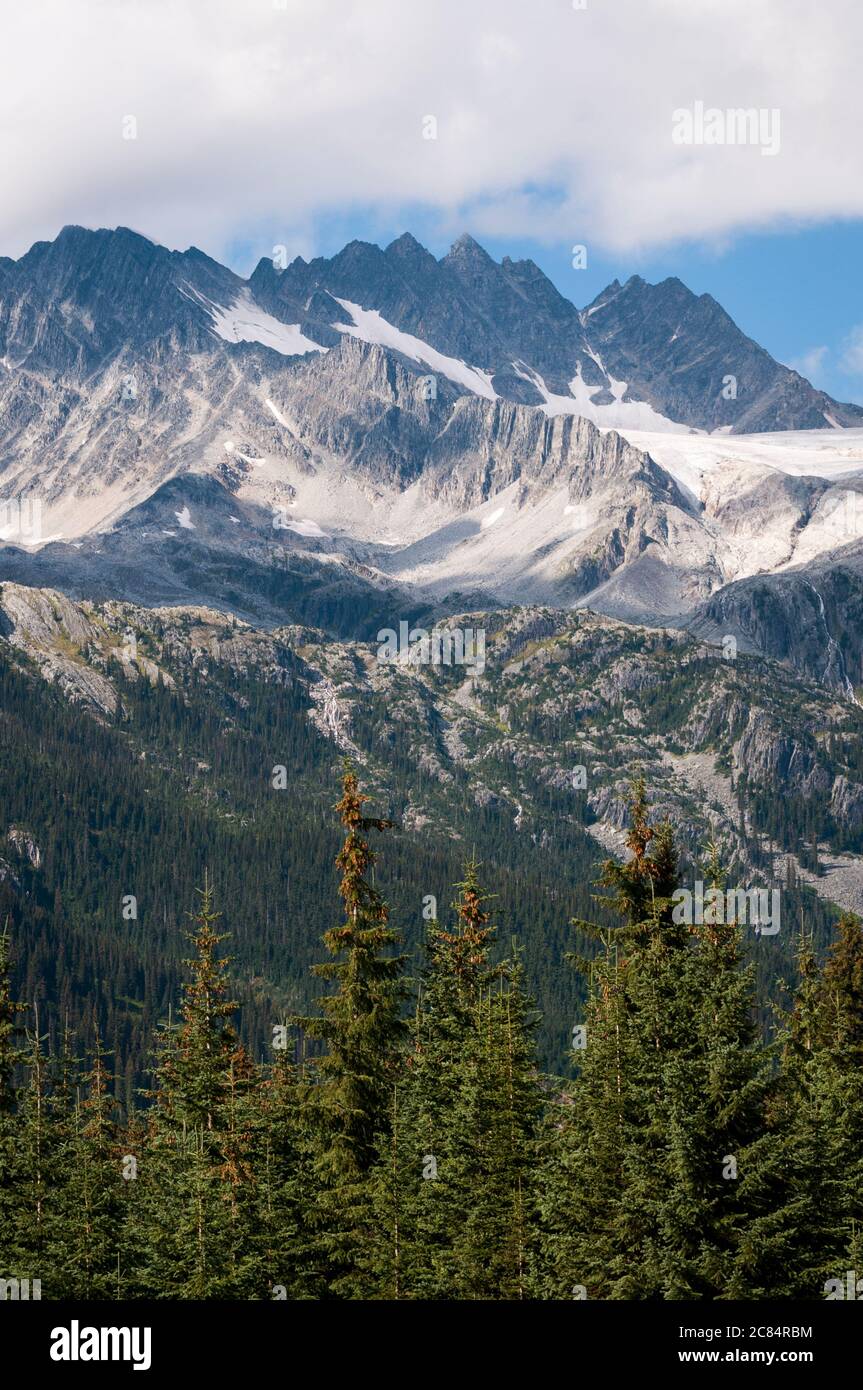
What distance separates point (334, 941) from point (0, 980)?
43.2 ft

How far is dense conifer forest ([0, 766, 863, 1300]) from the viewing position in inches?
1629

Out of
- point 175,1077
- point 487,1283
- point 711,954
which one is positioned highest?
point 711,954

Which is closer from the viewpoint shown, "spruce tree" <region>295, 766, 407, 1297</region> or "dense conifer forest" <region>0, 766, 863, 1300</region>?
"dense conifer forest" <region>0, 766, 863, 1300</region>

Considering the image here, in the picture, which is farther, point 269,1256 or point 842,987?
point 842,987

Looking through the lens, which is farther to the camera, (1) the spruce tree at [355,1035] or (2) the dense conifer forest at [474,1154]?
(1) the spruce tree at [355,1035]

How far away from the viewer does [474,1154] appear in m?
50.4

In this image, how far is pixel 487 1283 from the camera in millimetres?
47281

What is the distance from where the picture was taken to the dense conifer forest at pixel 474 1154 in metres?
41.4

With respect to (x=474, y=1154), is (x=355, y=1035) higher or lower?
higher

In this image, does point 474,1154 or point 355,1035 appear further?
point 355,1035
